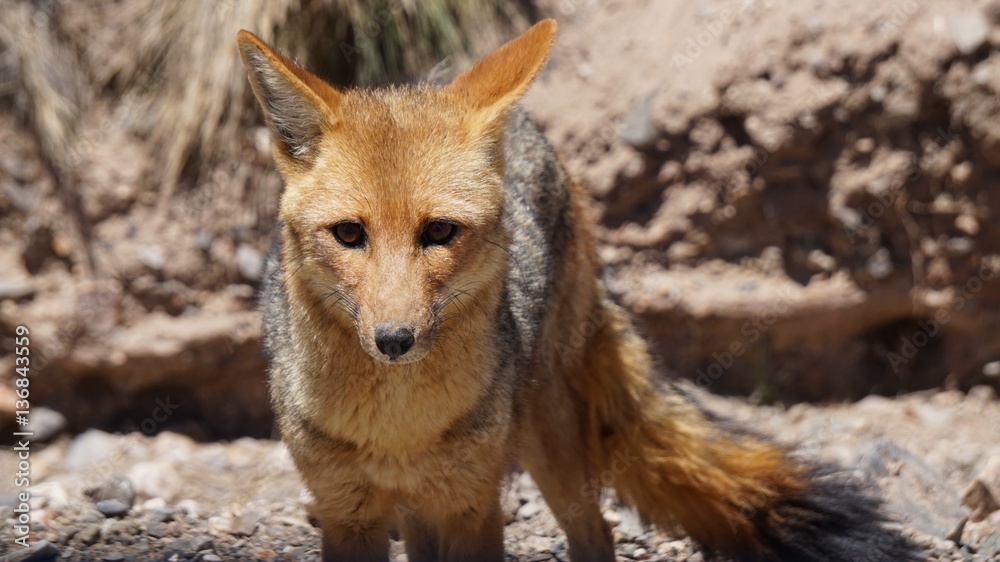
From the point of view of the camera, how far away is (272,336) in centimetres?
373

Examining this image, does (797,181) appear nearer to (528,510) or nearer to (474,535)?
(528,510)

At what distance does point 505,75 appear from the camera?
→ 10.8 feet

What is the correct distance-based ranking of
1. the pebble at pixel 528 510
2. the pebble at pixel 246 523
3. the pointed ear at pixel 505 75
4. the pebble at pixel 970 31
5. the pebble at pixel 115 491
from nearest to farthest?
the pointed ear at pixel 505 75
the pebble at pixel 246 523
the pebble at pixel 115 491
the pebble at pixel 528 510
the pebble at pixel 970 31

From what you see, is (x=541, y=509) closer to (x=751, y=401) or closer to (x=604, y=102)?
(x=751, y=401)

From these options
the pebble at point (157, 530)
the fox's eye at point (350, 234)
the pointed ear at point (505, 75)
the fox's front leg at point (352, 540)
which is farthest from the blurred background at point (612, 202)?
the fox's eye at point (350, 234)

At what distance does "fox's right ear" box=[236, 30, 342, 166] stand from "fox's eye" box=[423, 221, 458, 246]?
452mm

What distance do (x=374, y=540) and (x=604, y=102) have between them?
3310 millimetres

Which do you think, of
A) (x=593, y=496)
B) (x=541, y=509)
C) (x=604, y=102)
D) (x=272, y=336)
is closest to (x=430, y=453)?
(x=272, y=336)

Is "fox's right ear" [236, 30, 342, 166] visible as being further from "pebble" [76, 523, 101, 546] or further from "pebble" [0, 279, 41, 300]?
"pebble" [0, 279, 41, 300]

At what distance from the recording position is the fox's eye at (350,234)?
2975mm

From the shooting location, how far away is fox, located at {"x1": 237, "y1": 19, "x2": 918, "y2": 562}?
9.85ft

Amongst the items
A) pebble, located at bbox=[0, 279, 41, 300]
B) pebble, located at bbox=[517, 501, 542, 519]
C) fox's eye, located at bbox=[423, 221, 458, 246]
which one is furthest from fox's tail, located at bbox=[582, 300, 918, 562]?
pebble, located at bbox=[0, 279, 41, 300]

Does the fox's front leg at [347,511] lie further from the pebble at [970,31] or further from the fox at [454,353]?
the pebble at [970,31]

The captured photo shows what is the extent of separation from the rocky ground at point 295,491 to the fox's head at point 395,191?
1717mm
